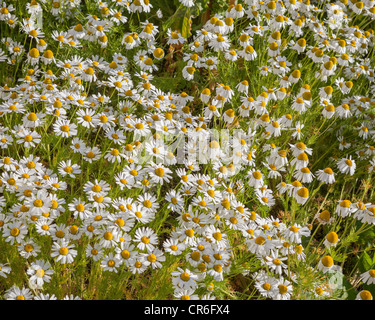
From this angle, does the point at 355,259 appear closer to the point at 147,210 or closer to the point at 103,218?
the point at 147,210

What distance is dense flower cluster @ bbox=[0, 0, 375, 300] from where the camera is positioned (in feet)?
7.59

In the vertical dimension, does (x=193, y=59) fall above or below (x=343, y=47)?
below

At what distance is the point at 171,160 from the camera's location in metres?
2.79

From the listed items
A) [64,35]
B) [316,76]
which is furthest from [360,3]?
[64,35]

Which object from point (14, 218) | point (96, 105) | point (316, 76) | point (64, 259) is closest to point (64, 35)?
point (96, 105)

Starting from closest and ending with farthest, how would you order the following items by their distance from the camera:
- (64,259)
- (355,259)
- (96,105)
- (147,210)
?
(64,259) < (147,210) < (96,105) < (355,259)

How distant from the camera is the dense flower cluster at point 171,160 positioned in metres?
A: 2.31

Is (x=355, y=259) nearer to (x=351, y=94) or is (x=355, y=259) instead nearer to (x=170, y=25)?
(x=351, y=94)

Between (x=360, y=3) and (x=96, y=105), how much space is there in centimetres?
295

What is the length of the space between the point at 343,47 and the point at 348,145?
0.93m

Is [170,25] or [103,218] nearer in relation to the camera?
[103,218]

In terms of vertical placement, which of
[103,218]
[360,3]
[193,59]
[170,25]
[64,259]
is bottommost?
[64,259]

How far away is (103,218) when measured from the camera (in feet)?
7.57

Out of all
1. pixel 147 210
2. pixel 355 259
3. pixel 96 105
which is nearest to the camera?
pixel 147 210
